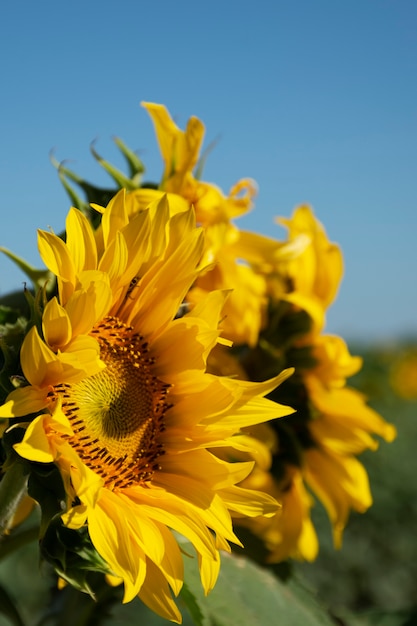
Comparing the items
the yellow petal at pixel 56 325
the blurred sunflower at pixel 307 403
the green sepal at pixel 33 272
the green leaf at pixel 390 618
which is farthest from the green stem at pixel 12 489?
the green leaf at pixel 390 618

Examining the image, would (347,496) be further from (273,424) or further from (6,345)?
(6,345)

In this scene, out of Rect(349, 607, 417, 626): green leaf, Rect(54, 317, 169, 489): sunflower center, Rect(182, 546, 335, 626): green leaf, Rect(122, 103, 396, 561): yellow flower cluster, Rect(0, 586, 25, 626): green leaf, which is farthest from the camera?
Rect(349, 607, 417, 626): green leaf

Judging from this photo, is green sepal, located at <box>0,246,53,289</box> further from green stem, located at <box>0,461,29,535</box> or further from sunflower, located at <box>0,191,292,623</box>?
green stem, located at <box>0,461,29,535</box>

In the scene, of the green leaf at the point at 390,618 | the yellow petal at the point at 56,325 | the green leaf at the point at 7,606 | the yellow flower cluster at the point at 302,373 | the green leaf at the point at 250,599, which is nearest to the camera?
the yellow petal at the point at 56,325

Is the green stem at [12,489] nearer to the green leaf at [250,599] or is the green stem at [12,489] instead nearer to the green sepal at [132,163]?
the green leaf at [250,599]

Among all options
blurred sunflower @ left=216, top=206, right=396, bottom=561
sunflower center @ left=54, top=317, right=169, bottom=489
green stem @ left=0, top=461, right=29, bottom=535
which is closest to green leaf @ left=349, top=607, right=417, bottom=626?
blurred sunflower @ left=216, top=206, right=396, bottom=561

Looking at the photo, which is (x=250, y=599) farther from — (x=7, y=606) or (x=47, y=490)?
(x=47, y=490)
